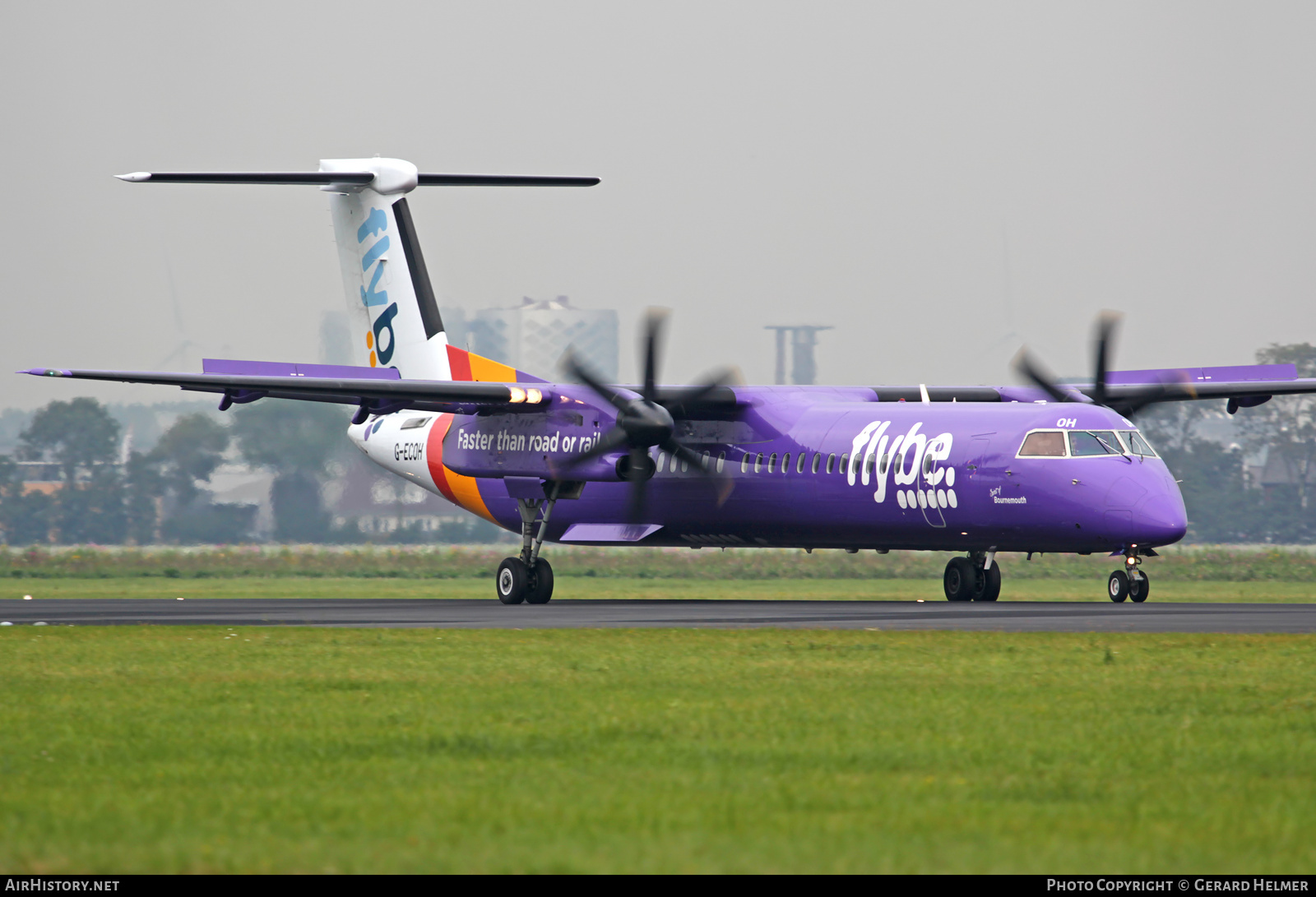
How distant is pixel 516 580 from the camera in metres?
33.2

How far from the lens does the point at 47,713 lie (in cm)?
1352

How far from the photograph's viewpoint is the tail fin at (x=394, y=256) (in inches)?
1458

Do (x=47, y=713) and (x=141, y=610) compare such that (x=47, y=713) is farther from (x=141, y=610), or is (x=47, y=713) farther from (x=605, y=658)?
(x=141, y=610)

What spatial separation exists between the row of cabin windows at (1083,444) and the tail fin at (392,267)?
43.6 ft

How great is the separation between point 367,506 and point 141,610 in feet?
106

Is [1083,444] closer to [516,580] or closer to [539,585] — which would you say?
[539,585]

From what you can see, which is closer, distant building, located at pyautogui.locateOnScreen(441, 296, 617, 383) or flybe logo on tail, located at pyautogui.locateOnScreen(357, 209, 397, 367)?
flybe logo on tail, located at pyautogui.locateOnScreen(357, 209, 397, 367)

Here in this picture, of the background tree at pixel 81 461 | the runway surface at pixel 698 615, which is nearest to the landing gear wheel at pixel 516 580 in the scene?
the runway surface at pixel 698 615

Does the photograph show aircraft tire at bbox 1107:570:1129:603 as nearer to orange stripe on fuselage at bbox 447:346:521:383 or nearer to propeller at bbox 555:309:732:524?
propeller at bbox 555:309:732:524

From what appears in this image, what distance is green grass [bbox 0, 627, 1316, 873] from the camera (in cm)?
818

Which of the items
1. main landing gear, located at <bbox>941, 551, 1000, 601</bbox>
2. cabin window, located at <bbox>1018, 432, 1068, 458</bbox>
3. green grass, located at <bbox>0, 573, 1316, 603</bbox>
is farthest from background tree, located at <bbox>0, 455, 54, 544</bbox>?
cabin window, located at <bbox>1018, 432, 1068, 458</bbox>

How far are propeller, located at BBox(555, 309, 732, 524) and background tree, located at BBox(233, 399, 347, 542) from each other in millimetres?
30828

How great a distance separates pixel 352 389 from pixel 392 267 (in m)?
7.76

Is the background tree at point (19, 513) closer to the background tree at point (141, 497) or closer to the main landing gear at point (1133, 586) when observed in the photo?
the background tree at point (141, 497)
